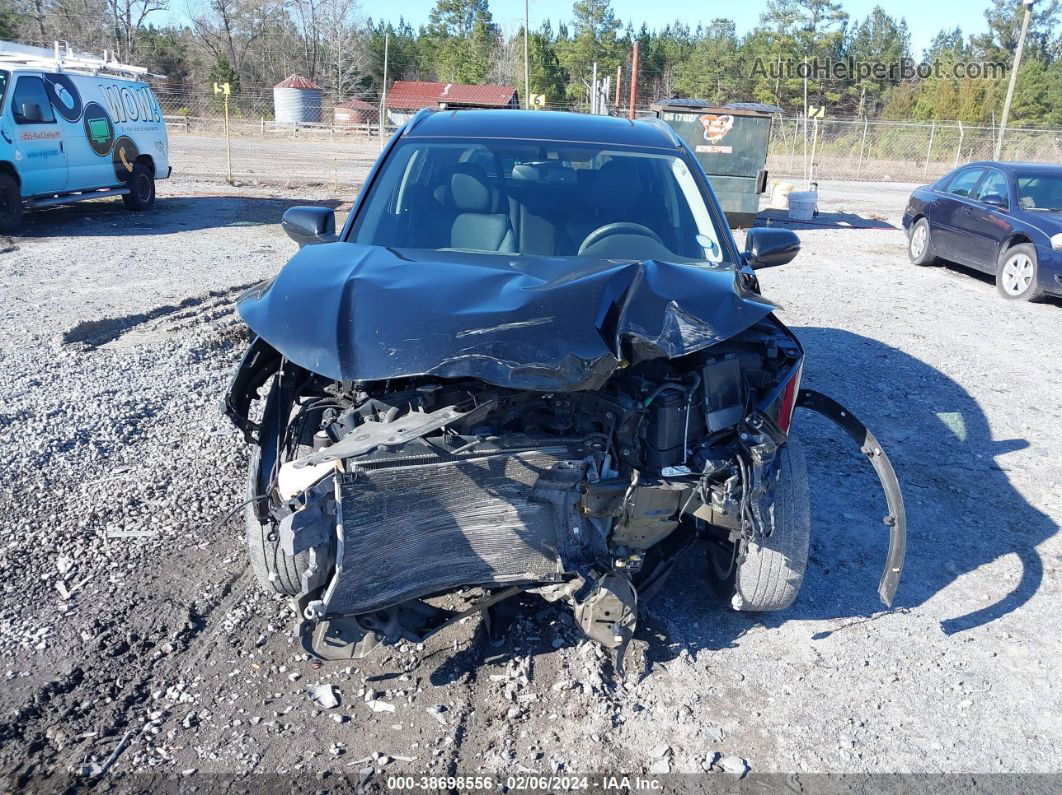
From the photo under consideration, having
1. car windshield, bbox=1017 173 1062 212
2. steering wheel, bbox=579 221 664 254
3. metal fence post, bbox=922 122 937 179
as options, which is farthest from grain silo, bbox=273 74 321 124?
steering wheel, bbox=579 221 664 254

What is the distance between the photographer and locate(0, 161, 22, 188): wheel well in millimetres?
11664

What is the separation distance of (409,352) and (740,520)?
4.10 ft

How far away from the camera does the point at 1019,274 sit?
10180 millimetres

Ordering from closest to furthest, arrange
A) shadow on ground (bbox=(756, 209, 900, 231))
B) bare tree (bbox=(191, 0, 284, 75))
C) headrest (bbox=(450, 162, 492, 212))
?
headrest (bbox=(450, 162, 492, 212)) → shadow on ground (bbox=(756, 209, 900, 231)) → bare tree (bbox=(191, 0, 284, 75))

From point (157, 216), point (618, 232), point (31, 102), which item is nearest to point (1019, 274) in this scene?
point (618, 232)

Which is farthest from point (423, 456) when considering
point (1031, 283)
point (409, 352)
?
point (1031, 283)

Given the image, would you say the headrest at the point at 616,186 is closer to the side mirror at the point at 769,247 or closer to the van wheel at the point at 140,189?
the side mirror at the point at 769,247

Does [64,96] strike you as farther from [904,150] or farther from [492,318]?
[904,150]

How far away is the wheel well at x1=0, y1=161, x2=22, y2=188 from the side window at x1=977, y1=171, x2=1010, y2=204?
13081 millimetres

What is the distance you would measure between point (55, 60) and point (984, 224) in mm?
13631

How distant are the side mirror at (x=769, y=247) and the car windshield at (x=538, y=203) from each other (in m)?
0.23

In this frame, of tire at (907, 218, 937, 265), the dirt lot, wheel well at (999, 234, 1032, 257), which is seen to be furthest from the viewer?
tire at (907, 218, 937, 265)

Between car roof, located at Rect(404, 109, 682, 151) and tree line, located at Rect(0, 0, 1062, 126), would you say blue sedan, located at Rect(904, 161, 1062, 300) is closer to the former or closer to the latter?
car roof, located at Rect(404, 109, 682, 151)

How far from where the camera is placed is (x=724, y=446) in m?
2.99
